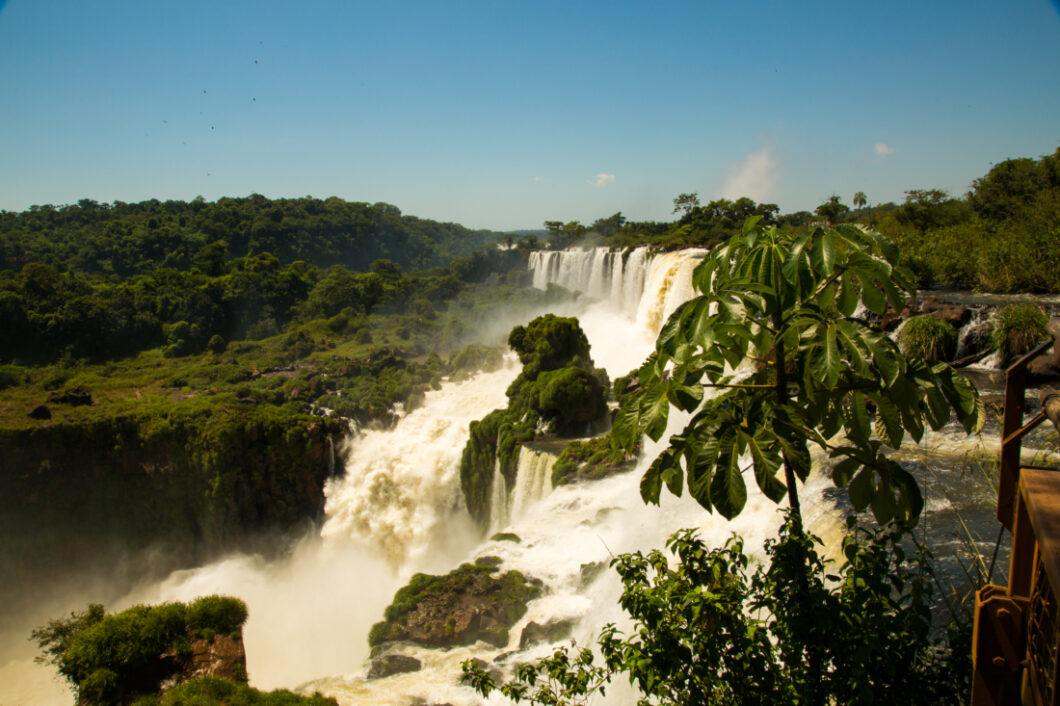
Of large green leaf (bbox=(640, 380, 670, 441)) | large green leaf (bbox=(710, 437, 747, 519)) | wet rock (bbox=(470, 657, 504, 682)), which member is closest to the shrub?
wet rock (bbox=(470, 657, 504, 682))

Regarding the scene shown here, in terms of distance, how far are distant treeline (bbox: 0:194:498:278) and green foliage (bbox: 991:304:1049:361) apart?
155 feet

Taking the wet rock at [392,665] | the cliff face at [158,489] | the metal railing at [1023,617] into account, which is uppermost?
the metal railing at [1023,617]

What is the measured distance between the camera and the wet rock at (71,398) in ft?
65.1

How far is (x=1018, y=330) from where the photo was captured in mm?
8547

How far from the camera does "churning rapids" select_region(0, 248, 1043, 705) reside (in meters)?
7.52

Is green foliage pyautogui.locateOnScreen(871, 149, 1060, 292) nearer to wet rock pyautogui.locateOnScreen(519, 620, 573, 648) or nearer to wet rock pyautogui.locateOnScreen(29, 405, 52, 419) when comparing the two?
wet rock pyautogui.locateOnScreen(519, 620, 573, 648)

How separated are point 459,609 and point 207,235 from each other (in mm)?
55251

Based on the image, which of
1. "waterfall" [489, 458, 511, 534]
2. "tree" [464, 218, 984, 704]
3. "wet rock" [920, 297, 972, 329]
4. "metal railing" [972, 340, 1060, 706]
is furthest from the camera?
"waterfall" [489, 458, 511, 534]

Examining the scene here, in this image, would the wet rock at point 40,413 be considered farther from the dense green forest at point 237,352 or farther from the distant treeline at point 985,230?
the distant treeline at point 985,230

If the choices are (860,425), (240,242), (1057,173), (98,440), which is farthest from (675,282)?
(240,242)

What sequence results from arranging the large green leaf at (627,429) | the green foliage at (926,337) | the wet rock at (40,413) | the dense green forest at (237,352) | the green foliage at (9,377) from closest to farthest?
the large green leaf at (627,429) < the green foliage at (926,337) < the dense green forest at (237,352) < the wet rock at (40,413) < the green foliage at (9,377)

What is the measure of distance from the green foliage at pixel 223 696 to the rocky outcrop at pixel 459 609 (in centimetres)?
270

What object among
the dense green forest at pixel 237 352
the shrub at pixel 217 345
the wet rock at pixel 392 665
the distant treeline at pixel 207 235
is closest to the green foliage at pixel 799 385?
the dense green forest at pixel 237 352

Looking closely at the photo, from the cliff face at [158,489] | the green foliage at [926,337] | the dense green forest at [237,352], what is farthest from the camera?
the cliff face at [158,489]
